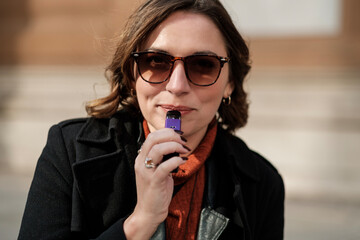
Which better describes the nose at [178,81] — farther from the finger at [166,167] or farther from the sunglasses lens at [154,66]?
the finger at [166,167]

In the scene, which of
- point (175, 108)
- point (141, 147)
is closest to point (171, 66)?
point (175, 108)

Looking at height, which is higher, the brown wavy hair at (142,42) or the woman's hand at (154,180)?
the brown wavy hair at (142,42)

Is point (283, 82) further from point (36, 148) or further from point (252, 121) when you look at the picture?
point (36, 148)

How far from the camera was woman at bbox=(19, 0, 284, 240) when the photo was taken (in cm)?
168

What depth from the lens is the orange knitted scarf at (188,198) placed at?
182 centimetres

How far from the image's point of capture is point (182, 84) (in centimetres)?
170

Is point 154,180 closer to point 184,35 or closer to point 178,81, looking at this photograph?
point 178,81

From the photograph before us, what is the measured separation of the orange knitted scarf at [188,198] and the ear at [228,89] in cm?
29

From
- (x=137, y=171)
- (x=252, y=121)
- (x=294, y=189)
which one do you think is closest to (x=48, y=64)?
(x=252, y=121)

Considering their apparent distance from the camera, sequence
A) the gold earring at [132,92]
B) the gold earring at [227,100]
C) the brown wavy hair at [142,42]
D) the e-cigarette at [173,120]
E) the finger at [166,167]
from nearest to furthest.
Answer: the finger at [166,167], the e-cigarette at [173,120], the brown wavy hair at [142,42], the gold earring at [132,92], the gold earring at [227,100]

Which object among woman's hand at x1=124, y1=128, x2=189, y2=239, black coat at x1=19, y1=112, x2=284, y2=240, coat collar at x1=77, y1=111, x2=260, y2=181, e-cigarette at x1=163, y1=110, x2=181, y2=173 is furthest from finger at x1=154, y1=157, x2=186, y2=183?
coat collar at x1=77, y1=111, x2=260, y2=181

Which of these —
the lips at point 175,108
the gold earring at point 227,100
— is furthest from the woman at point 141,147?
the gold earring at point 227,100

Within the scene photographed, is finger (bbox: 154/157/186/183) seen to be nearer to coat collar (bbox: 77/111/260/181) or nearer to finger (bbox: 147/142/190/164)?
finger (bbox: 147/142/190/164)

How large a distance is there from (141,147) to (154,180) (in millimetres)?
208
